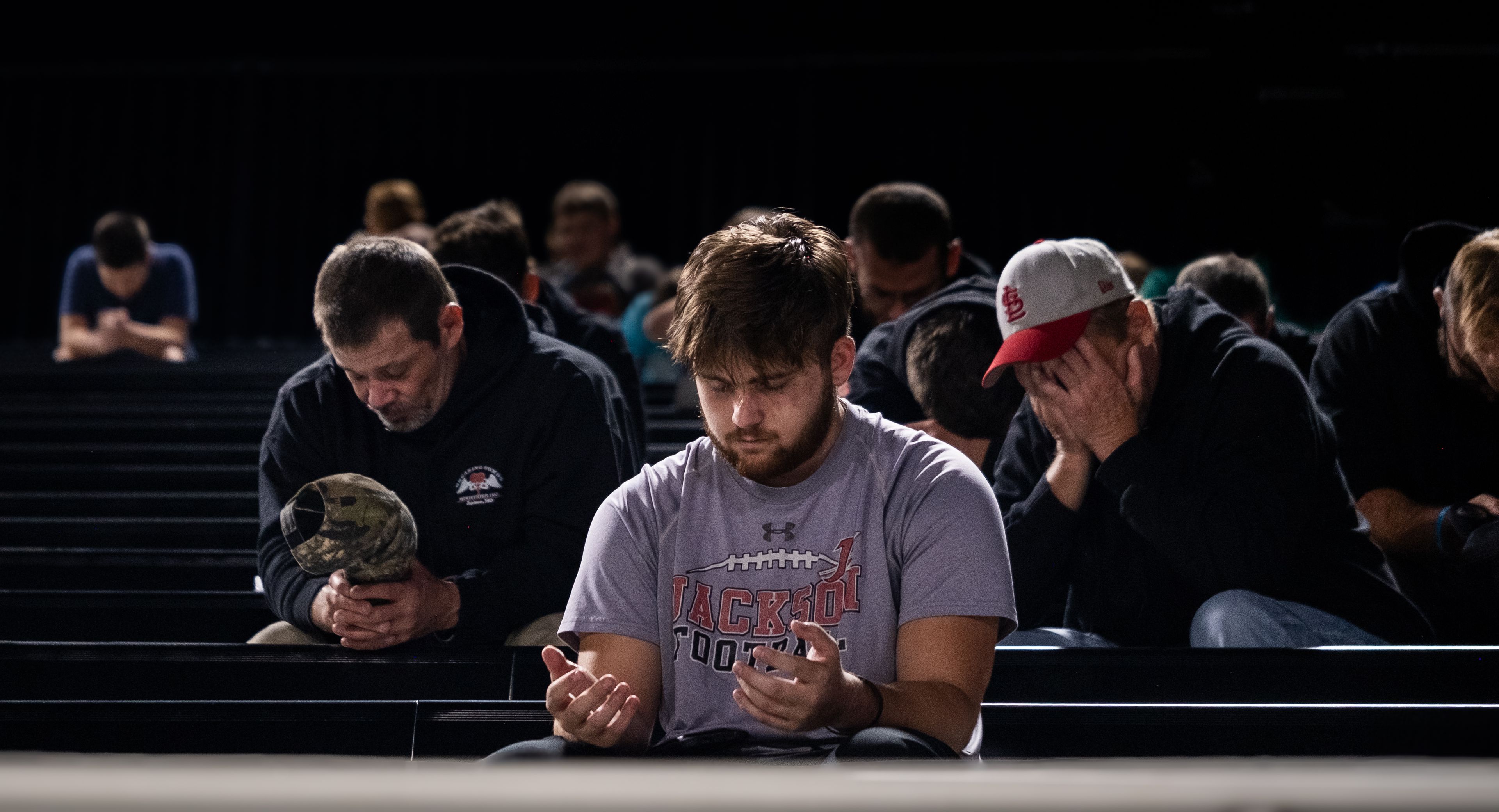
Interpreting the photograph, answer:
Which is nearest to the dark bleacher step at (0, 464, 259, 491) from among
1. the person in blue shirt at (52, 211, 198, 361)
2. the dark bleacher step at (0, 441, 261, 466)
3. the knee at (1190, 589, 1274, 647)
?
the dark bleacher step at (0, 441, 261, 466)

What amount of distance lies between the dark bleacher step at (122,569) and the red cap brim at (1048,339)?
155 centimetres

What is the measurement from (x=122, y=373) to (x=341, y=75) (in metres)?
4.07

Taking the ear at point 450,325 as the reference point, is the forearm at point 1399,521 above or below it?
below

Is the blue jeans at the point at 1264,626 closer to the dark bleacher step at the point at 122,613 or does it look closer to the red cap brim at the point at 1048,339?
the red cap brim at the point at 1048,339

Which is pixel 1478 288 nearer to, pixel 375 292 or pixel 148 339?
pixel 375 292

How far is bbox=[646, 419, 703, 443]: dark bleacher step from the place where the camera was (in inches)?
132

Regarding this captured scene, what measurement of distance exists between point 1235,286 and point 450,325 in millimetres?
1775

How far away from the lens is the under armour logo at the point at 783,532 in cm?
142

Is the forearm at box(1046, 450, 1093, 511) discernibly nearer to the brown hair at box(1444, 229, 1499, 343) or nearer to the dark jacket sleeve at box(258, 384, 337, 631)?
the brown hair at box(1444, 229, 1499, 343)

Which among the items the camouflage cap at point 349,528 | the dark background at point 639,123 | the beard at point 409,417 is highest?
the dark background at point 639,123

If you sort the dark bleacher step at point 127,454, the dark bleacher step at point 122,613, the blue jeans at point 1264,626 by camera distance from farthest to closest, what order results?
1. the dark bleacher step at point 127,454
2. the dark bleacher step at point 122,613
3. the blue jeans at point 1264,626

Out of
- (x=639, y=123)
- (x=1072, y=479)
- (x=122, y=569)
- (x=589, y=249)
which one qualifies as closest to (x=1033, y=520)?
(x=1072, y=479)

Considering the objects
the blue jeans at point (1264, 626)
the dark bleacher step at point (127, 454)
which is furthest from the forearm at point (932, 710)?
the dark bleacher step at point (127, 454)

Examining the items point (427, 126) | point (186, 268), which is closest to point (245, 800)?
point (186, 268)
